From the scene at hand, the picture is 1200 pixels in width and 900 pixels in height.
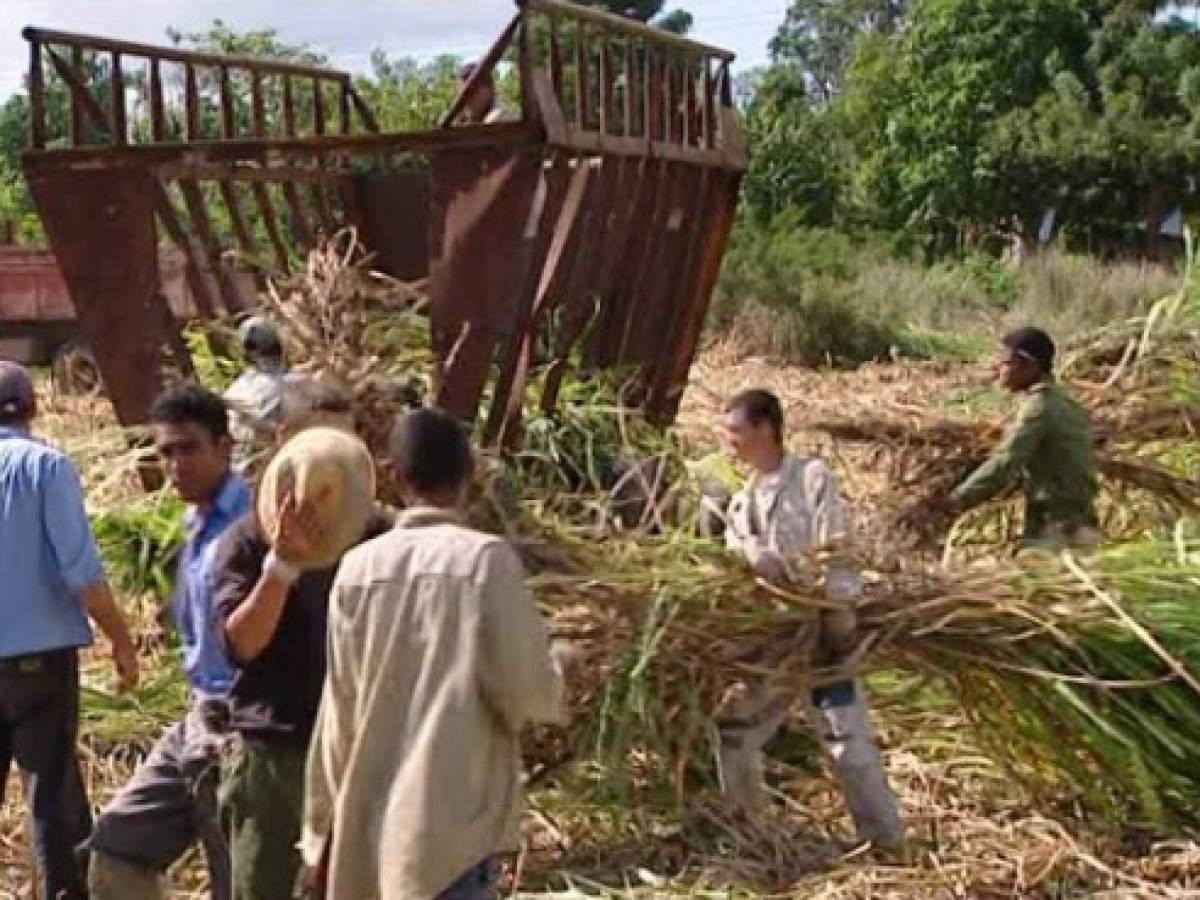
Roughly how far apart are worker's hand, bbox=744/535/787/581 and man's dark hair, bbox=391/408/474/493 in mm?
1766

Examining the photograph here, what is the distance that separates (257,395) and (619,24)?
2733 millimetres

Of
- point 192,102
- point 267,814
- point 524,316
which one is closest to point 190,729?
point 267,814

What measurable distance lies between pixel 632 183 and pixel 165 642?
9.35 feet

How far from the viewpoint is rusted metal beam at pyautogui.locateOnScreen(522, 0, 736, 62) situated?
7.77m

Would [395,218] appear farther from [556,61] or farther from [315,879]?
[315,879]

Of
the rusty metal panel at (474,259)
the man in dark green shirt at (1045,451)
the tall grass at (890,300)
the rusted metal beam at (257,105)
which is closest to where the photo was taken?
the man in dark green shirt at (1045,451)

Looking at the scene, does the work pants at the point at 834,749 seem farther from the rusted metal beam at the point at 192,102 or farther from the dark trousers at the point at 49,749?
the rusted metal beam at the point at 192,102

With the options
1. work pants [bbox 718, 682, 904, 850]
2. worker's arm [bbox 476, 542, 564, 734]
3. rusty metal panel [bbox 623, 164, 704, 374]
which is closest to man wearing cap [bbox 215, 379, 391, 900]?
worker's arm [bbox 476, 542, 564, 734]

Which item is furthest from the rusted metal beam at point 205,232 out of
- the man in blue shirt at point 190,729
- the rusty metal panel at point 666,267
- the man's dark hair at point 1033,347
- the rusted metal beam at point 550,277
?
the man in blue shirt at point 190,729

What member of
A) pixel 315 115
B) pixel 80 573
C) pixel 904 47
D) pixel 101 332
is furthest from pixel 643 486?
pixel 904 47

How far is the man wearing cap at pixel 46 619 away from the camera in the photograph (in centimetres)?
520

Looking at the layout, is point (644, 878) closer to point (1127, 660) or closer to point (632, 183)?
point (1127, 660)

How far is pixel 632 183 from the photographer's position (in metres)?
8.84

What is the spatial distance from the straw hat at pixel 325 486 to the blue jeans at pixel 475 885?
2.10 feet
